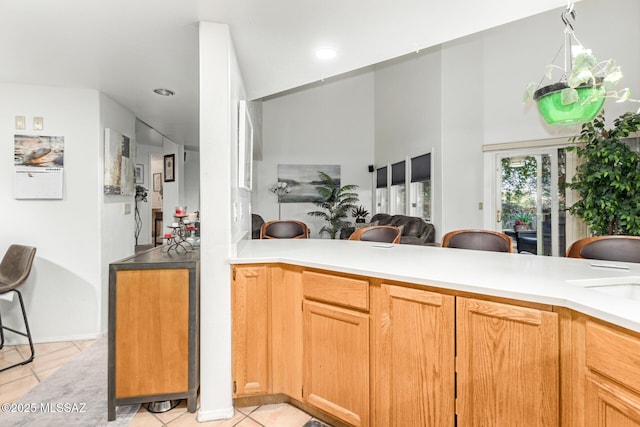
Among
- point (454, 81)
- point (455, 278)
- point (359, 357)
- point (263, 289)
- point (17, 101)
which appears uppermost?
point (454, 81)

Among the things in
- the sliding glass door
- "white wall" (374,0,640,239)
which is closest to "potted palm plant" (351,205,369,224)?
"white wall" (374,0,640,239)

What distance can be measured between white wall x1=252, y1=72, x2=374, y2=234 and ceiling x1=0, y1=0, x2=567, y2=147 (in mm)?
4943

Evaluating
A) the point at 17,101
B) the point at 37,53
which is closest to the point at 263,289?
the point at 37,53

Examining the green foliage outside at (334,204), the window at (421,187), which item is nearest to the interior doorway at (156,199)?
the green foliage outside at (334,204)

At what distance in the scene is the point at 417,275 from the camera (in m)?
1.36

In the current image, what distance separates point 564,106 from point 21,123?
13.0ft

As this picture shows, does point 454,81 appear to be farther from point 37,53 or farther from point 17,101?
point 17,101

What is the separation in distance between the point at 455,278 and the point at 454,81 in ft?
15.2

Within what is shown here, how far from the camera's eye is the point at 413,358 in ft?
4.51

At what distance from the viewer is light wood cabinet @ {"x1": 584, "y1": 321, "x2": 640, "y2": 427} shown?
86 centimetres

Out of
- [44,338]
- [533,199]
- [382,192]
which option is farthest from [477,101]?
[44,338]

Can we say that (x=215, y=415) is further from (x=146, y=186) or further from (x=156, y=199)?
(x=156, y=199)

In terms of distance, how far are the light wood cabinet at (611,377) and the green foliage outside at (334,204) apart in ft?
21.2

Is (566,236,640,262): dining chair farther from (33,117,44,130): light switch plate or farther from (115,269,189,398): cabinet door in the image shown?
(33,117,44,130): light switch plate
